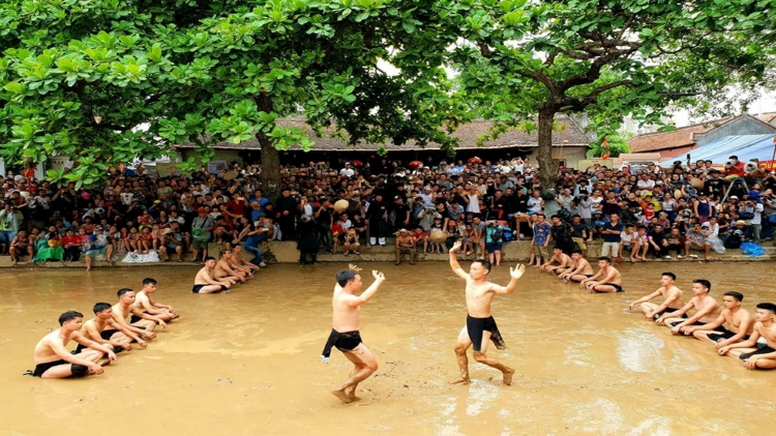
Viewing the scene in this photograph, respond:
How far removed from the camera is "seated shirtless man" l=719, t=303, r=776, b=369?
6.79 meters

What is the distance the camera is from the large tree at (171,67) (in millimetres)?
9414

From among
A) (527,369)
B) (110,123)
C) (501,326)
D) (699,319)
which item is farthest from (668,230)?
(110,123)

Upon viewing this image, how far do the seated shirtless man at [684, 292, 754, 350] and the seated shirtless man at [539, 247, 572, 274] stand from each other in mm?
4160

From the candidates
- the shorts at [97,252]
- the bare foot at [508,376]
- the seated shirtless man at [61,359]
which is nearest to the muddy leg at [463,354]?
the bare foot at [508,376]

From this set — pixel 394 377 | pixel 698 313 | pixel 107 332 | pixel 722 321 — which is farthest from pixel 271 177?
pixel 722 321

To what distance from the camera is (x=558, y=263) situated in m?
12.9

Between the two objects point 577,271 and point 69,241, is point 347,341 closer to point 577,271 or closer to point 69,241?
point 577,271

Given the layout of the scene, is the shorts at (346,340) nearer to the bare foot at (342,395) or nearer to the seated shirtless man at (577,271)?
the bare foot at (342,395)

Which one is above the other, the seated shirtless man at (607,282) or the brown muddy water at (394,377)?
the seated shirtless man at (607,282)

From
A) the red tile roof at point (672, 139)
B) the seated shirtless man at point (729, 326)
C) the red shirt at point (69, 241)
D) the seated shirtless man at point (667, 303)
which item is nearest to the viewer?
the seated shirtless man at point (729, 326)

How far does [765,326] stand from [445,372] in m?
3.76

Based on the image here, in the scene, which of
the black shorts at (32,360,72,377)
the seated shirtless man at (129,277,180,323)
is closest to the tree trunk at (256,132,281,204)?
the seated shirtless man at (129,277,180,323)

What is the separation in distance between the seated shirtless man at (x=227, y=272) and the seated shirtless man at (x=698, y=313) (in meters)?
7.47

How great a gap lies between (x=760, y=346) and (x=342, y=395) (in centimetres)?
502
